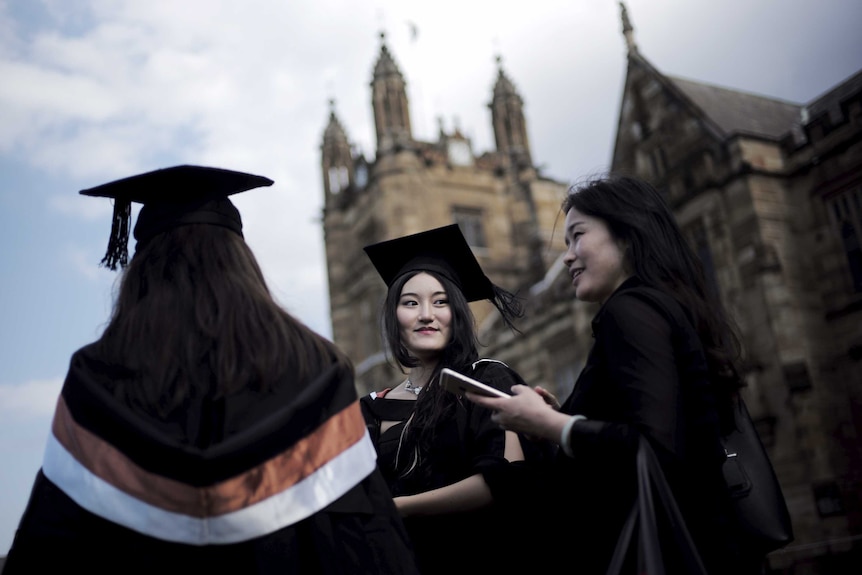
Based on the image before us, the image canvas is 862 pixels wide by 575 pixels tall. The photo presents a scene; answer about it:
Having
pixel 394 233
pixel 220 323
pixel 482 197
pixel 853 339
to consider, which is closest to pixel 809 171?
pixel 853 339

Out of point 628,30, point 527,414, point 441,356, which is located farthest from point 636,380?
point 628,30

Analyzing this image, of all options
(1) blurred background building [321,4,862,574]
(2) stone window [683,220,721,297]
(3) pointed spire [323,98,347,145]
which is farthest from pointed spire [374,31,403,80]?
(2) stone window [683,220,721,297]

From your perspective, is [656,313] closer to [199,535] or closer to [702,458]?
[702,458]

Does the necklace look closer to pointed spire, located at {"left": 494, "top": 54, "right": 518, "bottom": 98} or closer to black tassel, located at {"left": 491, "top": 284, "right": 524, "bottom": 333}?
black tassel, located at {"left": 491, "top": 284, "right": 524, "bottom": 333}

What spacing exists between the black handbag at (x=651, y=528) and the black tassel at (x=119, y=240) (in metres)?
1.86

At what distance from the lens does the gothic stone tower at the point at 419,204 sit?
103 feet

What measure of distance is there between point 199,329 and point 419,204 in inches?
1164

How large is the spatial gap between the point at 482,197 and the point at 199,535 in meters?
32.7

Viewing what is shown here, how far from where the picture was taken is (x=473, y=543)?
3.27 metres

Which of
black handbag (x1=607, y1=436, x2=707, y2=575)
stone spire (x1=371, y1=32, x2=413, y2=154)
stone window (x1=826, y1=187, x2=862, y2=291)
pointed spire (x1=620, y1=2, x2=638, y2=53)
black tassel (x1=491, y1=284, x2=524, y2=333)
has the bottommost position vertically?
black handbag (x1=607, y1=436, x2=707, y2=575)

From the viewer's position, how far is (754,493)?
256cm

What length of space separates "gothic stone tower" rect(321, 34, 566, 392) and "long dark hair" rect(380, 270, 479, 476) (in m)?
26.0

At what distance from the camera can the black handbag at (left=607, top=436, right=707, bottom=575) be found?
7.45 feet

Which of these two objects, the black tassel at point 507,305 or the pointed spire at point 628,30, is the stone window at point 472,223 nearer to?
the pointed spire at point 628,30
